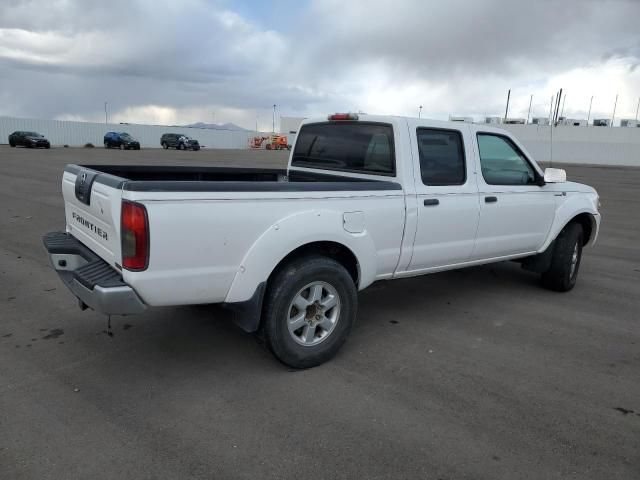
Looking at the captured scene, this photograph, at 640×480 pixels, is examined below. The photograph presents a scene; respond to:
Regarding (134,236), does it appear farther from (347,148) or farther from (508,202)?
(508,202)

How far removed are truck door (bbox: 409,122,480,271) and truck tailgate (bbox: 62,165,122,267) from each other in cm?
236

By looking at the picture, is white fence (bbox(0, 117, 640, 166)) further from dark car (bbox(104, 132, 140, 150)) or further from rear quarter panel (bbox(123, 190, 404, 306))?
rear quarter panel (bbox(123, 190, 404, 306))

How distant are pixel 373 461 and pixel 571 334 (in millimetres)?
2766

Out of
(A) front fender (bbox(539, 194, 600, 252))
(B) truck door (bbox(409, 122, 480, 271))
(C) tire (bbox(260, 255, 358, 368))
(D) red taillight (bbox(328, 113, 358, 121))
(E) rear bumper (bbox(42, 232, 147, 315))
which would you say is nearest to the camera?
(E) rear bumper (bbox(42, 232, 147, 315))

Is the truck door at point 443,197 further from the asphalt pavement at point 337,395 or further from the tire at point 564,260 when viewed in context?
the tire at point 564,260

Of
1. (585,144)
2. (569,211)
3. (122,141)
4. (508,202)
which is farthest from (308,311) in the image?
(585,144)

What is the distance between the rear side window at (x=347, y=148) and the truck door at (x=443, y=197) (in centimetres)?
26

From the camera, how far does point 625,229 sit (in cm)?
1095

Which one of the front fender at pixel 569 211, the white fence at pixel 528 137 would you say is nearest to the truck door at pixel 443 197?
the front fender at pixel 569 211

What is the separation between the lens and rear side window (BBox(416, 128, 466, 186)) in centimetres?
449

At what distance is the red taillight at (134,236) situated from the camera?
298 centimetres

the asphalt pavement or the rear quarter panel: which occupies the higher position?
the rear quarter panel

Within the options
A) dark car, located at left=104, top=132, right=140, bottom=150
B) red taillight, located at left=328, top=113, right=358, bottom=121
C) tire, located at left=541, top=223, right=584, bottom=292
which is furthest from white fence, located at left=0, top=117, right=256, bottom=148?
tire, located at left=541, top=223, right=584, bottom=292

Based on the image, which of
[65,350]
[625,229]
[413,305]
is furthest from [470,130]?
[625,229]
